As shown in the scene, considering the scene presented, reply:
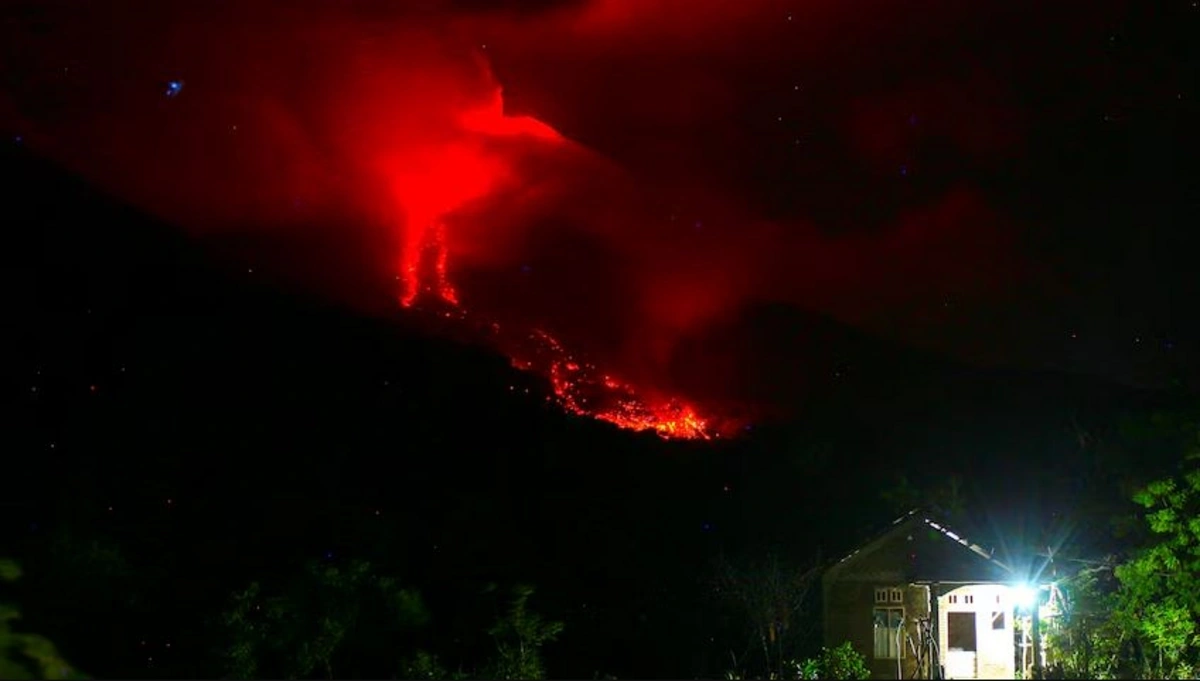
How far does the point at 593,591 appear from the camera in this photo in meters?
24.7

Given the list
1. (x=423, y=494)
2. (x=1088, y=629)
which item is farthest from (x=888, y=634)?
(x=423, y=494)

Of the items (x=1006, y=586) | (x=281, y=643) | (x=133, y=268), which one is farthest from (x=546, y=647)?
(x=133, y=268)

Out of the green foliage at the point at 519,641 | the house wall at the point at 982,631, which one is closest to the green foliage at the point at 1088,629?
the house wall at the point at 982,631

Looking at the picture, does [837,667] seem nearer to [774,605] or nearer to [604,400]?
[774,605]

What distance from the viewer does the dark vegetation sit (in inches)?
778

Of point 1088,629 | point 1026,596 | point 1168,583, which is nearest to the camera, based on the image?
point 1168,583

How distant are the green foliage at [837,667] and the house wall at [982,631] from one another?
178 centimetres

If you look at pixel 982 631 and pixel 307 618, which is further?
pixel 982 631

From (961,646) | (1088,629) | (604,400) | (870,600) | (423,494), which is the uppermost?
(604,400)

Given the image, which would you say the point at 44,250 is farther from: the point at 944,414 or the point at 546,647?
the point at 546,647

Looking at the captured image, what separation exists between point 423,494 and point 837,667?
37.7ft

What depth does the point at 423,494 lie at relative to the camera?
29.1 meters

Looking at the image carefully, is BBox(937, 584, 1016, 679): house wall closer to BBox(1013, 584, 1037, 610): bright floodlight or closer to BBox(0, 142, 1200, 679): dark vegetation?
BBox(1013, 584, 1037, 610): bright floodlight

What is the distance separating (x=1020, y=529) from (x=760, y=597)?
17.7ft
